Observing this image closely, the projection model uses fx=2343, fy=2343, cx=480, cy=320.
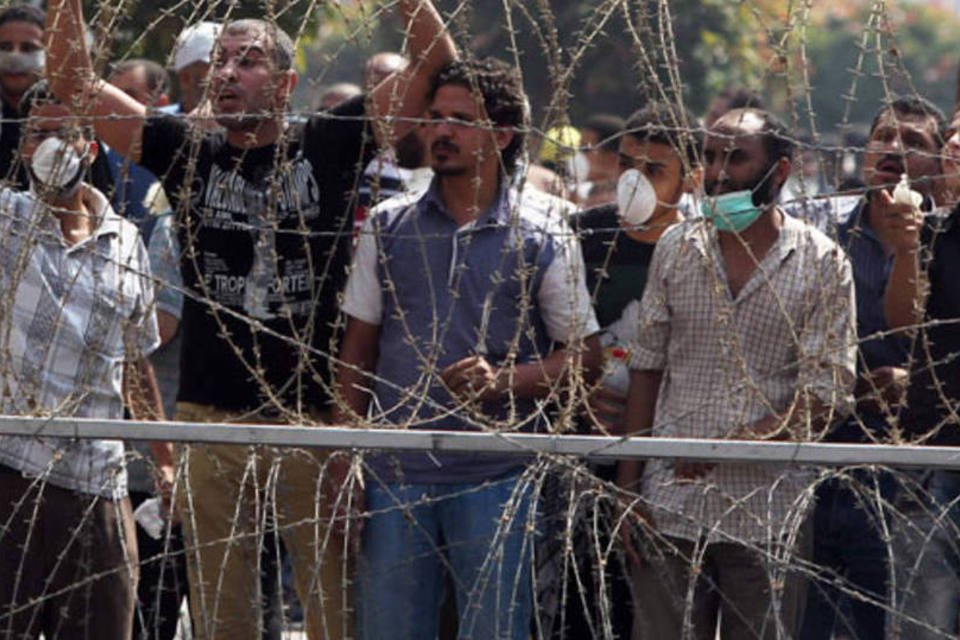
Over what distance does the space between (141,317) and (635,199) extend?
140 cm

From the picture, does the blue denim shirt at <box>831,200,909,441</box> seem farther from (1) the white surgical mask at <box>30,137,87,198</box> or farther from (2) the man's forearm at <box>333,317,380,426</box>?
(1) the white surgical mask at <box>30,137,87,198</box>

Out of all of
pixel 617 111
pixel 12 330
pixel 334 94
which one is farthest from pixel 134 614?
pixel 617 111

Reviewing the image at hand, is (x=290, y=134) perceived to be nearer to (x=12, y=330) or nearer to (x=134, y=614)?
(x=12, y=330)

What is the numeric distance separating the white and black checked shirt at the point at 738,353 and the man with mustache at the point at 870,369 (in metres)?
0.33

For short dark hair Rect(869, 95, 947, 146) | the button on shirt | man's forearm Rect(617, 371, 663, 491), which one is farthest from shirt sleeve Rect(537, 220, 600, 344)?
short dark hair Rect(869, 95, 947, 146)

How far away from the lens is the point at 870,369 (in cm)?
626

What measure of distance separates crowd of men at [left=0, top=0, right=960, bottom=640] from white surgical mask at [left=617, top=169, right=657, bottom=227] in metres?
0.01

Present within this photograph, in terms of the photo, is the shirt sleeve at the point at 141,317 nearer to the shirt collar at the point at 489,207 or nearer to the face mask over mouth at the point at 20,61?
the shirt collar at the point at 489,207

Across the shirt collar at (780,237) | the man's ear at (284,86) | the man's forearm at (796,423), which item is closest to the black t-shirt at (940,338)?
the shirt collar at (780,237)

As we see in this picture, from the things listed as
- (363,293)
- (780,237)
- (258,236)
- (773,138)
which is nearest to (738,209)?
(780,237)

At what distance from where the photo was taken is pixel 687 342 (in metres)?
5.92

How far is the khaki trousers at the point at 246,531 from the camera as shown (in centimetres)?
556

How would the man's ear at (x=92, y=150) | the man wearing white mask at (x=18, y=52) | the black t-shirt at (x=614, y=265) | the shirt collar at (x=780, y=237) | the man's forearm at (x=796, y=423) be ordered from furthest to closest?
the man wearing white mask at (x=18, y=52) < the black t-shirt at (x=614, y=265) < the shirt collar at (x=780, y=237) < the man's ear at (x=92, y=150) < the man's forearm at (x=796, y=423)

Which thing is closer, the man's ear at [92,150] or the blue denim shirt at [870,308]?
the man's ear at [92,150]
